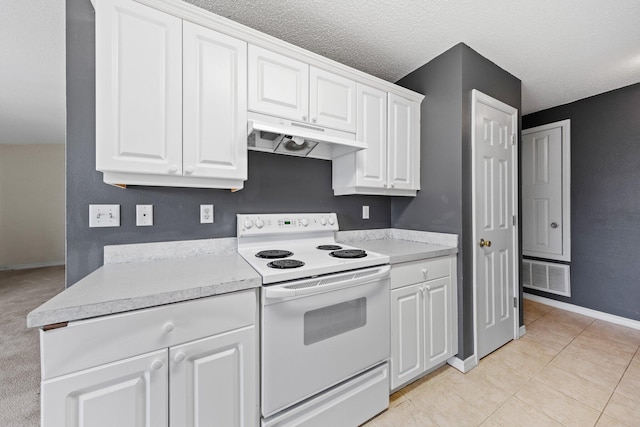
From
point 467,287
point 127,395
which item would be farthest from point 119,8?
point 467,287

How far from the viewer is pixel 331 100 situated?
5.81 feet

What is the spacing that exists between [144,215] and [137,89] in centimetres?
66

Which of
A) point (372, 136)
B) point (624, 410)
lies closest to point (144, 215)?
point (372, 136)

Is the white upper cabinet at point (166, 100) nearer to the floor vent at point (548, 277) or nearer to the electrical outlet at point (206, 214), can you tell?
the electrical outlet at point (206, 214)

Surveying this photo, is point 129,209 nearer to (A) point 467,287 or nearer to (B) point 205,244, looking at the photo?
(B) point 205,244

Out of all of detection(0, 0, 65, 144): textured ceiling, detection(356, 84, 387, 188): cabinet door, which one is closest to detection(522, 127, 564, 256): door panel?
detection(356, 84, 387, 188): cabinet door

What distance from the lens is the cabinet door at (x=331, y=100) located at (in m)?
1.70

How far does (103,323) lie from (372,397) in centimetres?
140

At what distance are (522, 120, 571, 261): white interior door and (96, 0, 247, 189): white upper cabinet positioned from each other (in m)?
3.69

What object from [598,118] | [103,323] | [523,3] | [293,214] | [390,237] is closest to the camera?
[103,323]

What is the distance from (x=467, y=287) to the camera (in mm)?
1950

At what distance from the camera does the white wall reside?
5.08 m

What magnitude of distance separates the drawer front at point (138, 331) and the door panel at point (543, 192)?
3742 millimetres

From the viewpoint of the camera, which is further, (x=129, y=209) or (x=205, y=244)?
(x=205, y=244)
